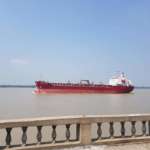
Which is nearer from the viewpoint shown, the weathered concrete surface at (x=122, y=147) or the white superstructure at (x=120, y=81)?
the weathered concrete surface at (x=122, y=147)

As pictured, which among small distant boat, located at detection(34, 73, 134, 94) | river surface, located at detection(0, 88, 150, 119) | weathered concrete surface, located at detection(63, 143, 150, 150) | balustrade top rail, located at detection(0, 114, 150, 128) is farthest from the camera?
small distant boat, located at detection(34, 73, 134, 94)

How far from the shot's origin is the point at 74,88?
66188 mm

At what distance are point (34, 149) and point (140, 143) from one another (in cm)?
249

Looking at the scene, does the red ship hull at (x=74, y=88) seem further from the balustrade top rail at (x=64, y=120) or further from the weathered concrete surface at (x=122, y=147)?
the weathered concrete surface at (x=122, y=147)

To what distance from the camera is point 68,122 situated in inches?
201

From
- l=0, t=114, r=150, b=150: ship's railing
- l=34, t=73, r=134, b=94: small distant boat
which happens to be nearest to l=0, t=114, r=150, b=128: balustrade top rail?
l=0, t=114, r=150, b=150: ship's railing

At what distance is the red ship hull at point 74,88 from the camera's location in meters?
63.7

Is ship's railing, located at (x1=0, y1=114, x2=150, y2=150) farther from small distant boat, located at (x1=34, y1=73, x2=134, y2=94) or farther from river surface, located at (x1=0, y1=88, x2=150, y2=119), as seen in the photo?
small distant boat, located at (x1=34, y1=73, x2=134, y2=94)

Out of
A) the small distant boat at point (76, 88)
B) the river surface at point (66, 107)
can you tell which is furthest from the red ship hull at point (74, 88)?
the river surface at point (66, 107)

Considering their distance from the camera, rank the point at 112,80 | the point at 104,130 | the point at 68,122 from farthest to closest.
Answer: the point at 112,80 → the point at 104,130 → the point at 68,122

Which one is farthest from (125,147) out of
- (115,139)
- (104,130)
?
(104,130)

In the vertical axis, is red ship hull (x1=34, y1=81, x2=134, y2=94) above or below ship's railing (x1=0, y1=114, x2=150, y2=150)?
below

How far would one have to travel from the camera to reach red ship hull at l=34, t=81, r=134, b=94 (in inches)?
2506

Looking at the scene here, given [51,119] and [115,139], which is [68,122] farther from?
[115,139]
